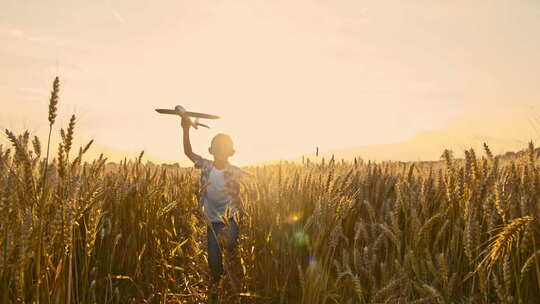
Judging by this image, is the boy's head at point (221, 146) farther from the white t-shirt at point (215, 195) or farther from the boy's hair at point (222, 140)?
the white t-shirt at point (215, 195)

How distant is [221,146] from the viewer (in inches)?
183

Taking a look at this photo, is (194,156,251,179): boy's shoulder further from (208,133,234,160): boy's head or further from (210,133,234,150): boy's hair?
(210,133,234,150): boy's hair

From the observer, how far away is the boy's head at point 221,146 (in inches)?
183

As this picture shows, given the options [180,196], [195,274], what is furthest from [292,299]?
[180,196]

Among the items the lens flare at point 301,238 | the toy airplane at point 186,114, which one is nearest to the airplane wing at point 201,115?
the toy airplane at point 186,114

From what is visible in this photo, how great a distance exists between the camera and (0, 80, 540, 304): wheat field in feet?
5.52

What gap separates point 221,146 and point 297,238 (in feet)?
6.96

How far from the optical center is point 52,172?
1.81 metres

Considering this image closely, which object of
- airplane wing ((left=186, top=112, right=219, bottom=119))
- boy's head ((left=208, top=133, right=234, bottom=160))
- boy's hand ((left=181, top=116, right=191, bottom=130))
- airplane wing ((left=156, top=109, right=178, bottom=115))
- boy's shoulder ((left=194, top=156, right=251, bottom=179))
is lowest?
boy's shoulder ((left=194, top=156, right=251, bottom=179))

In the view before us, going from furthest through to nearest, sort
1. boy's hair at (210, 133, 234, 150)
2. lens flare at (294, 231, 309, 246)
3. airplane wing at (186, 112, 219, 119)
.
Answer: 1. airplane wing at (186, 112, 219, 119)
2. boy's hair at (210, 133, 234, 150)
3. lens flare at (294, 231, 309, 246)

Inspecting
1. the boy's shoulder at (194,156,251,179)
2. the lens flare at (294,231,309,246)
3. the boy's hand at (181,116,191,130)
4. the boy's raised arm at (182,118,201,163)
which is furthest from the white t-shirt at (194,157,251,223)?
the lens flare at (294,231,309,246)

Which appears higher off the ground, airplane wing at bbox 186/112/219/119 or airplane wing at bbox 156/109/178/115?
airplane wing at bbox 156/109/178/115

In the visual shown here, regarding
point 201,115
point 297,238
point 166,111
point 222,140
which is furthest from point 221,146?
point 297,238

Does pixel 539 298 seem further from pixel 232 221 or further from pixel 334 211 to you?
pixel 232 221
